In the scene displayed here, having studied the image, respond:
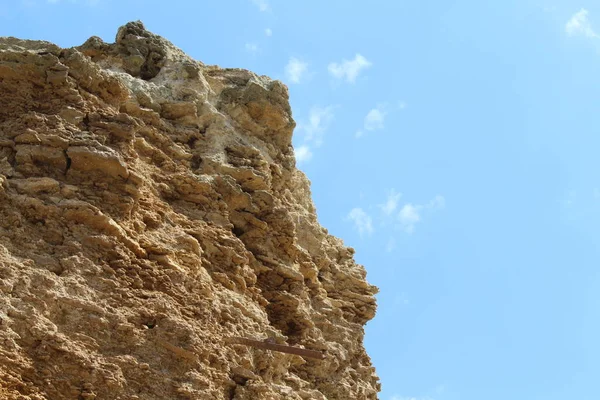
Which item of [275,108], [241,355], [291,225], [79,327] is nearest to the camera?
[79,327]

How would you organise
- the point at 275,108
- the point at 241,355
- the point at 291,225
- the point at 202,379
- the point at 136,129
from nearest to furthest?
the point at 202,379
the point at 241,355
the point at 136,129
the point at 291,225
the point at 275,108

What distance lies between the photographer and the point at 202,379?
8.41m

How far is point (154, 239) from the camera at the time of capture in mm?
9383

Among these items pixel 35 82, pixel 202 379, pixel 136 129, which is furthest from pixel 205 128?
pixel 202 379

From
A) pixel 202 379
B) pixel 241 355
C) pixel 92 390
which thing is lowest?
pixel 92 390

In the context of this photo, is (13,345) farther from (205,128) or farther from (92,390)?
(205,128)

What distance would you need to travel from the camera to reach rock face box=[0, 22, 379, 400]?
784 cm

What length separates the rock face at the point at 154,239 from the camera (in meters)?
7.84

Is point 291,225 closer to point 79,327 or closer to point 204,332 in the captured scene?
point 204,332

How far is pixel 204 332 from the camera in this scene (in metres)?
8.86

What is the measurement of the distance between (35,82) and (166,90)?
246 cm

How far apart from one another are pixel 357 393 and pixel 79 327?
18.4ft

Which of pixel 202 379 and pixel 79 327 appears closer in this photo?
pixel 79 327

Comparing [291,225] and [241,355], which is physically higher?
[291,225]
